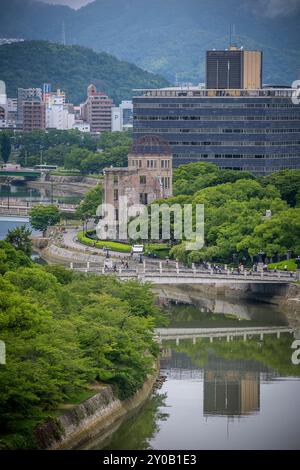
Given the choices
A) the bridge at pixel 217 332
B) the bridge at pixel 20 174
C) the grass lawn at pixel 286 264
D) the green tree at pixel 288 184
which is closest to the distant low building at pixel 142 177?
the green tree at pixel 288 184

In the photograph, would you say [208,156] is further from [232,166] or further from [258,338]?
[258,338]

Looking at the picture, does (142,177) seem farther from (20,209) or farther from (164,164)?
(20,209)

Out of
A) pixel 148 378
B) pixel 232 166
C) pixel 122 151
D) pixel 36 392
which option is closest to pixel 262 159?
pixel 232 166

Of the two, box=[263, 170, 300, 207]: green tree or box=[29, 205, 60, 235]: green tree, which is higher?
box=[263, 170, 300, 207]: green tree

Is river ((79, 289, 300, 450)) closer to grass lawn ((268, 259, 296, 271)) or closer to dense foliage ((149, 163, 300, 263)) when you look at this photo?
grass lawn ((268, 259, 296, 271))

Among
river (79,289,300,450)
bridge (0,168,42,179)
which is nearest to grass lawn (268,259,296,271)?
river (79,289,300,450)

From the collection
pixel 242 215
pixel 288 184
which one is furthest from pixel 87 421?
pixel 288 184

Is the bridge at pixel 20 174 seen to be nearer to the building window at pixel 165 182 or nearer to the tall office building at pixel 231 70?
the tall office building at pixel 231 70
